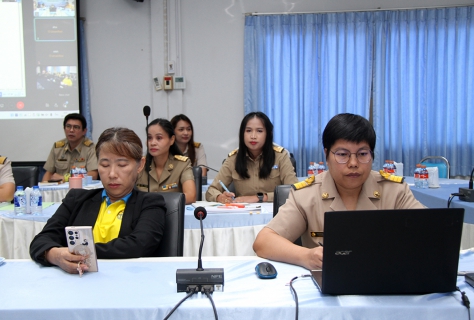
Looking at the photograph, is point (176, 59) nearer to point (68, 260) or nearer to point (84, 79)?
point (84, 79)

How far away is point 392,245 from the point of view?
950 millimetres

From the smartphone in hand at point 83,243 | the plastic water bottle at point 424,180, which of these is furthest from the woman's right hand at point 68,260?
the plastic water bottle at point 424,180

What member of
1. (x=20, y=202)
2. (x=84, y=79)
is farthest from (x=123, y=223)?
(x=84, y=79)

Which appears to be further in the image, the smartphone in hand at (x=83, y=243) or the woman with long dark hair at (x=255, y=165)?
the woman with long dark hair at (x=255, y=165)

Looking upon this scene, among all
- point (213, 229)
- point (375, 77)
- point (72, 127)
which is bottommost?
point (213, 229)

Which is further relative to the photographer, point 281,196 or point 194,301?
point 281,196

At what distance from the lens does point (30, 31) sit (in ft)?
15.4

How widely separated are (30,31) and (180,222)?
4.13 metres

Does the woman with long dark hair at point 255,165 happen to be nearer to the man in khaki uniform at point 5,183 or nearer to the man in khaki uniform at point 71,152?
the man in khaki uniform at point 5,183

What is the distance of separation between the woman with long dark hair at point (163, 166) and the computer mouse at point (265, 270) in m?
1.64

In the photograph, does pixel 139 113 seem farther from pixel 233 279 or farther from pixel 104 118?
pixel 233 279

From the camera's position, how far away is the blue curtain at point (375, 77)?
4715 mm

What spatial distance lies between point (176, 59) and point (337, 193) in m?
3.89

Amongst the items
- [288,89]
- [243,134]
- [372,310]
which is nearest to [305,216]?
[372,310]
